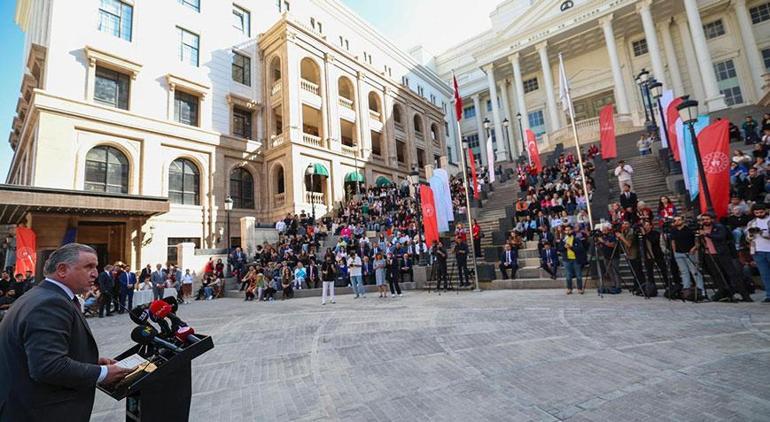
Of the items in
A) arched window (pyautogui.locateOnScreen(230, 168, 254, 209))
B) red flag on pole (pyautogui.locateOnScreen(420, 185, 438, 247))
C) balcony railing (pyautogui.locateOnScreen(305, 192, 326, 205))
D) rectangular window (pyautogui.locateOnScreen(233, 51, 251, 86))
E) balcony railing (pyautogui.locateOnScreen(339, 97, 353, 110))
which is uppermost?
rectangular window (pyautogui.locateOnScreen(233, 51, 251, 86))

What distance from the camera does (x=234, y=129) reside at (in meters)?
27.2

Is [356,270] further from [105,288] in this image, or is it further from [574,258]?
[105,288]

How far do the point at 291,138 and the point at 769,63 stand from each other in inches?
1444

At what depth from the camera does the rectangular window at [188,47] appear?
2442 cm

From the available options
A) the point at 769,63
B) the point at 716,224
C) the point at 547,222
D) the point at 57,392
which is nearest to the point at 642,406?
the point at 57,392

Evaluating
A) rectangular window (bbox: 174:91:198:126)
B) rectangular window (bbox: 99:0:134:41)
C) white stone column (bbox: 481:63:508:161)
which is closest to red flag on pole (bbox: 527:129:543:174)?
white stone column (bbox: 481:63:508:161)

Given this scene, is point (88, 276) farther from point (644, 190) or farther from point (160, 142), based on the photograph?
point (160, 142)

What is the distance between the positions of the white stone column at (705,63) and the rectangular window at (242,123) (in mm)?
34524

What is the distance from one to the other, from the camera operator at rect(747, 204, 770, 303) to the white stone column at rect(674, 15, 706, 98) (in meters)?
29.0

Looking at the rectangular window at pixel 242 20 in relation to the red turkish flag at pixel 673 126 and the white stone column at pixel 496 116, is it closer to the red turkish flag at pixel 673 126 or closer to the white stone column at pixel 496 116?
the white stone column at pixel 496 116

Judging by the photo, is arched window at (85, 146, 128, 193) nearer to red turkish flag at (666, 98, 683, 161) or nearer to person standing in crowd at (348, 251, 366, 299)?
person standing in crowd at (348, 251, 366, 299)

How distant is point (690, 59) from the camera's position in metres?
29.7

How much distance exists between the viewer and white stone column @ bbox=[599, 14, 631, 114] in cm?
2905

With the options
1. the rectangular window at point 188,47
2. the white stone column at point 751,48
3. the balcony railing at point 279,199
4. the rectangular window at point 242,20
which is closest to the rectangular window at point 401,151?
the balcony railing at point 279,199
